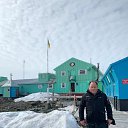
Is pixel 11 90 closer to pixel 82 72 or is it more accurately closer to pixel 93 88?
pixel 82 72

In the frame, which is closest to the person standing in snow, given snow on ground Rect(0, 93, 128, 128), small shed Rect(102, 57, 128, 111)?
snow on ground Rect(0, 93, 128, 128)

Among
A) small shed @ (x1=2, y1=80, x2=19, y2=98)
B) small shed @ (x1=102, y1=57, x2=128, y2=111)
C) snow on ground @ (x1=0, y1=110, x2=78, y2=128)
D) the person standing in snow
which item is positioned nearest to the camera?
the person standing in snow

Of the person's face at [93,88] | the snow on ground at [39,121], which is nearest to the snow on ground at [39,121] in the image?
the snow on ground at [39,121]

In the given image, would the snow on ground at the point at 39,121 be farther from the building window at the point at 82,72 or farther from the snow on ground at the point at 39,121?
the building window at the point at 82,72

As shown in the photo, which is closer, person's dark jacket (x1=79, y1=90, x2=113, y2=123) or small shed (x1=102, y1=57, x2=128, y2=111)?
person's dark jacket (x1=79, y1=90, x2=113, y2=123)

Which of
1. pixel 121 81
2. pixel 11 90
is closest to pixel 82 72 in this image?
pixel 11 90

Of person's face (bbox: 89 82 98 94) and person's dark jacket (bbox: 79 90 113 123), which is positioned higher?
person's face (bbox: 89 82 98 94)

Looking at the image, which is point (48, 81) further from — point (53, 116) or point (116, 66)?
point (53, 116)

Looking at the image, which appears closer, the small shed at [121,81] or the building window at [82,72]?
the small shed at [121,81]

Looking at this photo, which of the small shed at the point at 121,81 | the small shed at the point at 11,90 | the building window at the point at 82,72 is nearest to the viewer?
the small shed at the point at 121,81

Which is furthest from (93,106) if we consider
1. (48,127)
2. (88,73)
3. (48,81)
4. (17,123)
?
(48,81)

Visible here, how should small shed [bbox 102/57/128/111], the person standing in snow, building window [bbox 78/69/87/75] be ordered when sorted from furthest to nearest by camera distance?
building window [bbox 78/69/87/75], small shed [bbox 102/57/128/111], the person standing in snow

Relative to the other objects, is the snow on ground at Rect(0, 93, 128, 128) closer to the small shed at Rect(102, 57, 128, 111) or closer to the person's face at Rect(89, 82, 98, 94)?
the person's face at Rect(89, 82, 98, 94)

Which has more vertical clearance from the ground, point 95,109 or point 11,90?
point 11,90
